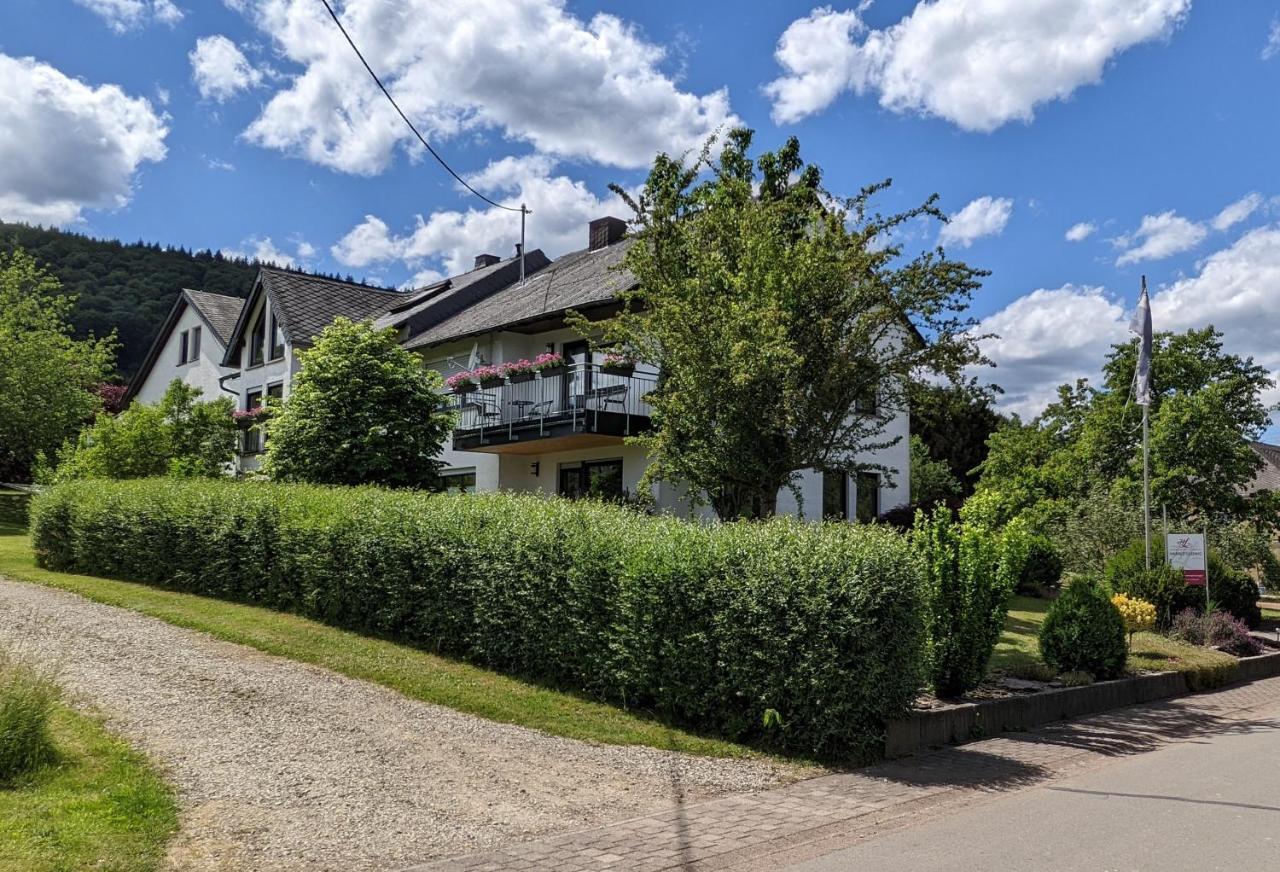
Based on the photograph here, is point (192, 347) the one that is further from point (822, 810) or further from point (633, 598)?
point (822, 810)

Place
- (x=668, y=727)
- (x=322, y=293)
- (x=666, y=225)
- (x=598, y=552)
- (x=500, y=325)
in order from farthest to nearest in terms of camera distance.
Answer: (x=322, y=293), (x=500, y=325), (x=666, y=225), (x=598, y=552), (x=668, y=727)

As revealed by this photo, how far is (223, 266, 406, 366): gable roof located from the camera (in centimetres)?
3247

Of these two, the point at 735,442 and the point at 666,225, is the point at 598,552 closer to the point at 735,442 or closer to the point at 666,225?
the point at 735,442

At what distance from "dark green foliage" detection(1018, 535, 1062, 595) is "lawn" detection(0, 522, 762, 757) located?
53.6 ft

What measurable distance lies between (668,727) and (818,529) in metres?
2.18

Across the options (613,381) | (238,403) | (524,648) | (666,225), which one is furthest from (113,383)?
(524,648)

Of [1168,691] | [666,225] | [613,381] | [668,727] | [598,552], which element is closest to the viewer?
[668,727]

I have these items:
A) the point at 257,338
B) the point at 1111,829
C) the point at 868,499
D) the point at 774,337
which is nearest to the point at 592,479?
the point at 868,499

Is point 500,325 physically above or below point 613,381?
above

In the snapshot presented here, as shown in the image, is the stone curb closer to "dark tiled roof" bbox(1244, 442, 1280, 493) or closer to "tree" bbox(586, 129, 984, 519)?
"tree" bbox(586, 129, 984, 519)

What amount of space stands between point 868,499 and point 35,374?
26.2m

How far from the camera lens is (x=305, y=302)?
34062 mm

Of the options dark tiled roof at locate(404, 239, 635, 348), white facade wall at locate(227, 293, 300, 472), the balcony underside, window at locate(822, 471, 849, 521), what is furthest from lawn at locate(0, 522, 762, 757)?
white facade wall at locate(227, 293, 300, 472)

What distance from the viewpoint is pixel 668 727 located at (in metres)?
8.91
